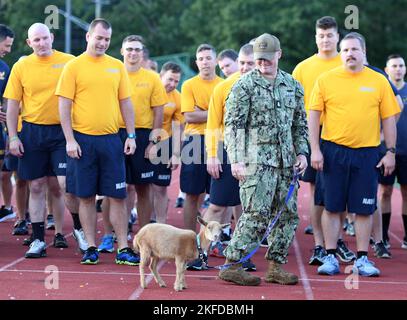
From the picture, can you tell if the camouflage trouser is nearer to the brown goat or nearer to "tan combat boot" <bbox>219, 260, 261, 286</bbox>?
"tan combat boot" <bbox>219, 260, 261, 286</bbox>

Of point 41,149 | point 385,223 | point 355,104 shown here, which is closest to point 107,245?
point 41,149

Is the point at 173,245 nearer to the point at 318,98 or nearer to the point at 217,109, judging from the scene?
the point at 217,109

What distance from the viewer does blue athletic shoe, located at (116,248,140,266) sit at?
1035 cm

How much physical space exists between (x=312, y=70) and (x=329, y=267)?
251cm

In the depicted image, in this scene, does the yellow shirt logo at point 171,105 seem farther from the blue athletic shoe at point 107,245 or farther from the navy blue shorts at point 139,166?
the blue athletic shoe at point 107,245

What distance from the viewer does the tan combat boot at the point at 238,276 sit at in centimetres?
918

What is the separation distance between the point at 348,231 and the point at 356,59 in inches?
184

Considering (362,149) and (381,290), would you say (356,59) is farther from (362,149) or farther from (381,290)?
(381,290)

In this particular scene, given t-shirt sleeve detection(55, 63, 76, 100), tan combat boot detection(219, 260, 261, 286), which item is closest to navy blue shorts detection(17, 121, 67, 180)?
t-shirt sleeve detection(55, 63, 76, 100)

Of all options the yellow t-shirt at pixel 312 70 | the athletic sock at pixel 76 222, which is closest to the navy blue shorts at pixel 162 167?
the athletic sock at pixel 76 222

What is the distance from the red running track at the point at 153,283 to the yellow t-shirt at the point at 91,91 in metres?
1.41

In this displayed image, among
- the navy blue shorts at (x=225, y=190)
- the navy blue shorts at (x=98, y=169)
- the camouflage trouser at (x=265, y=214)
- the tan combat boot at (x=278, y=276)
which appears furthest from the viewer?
the navy blue shorts at (x=225, y=190)

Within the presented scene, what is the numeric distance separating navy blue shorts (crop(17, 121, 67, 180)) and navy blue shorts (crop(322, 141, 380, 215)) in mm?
2841
